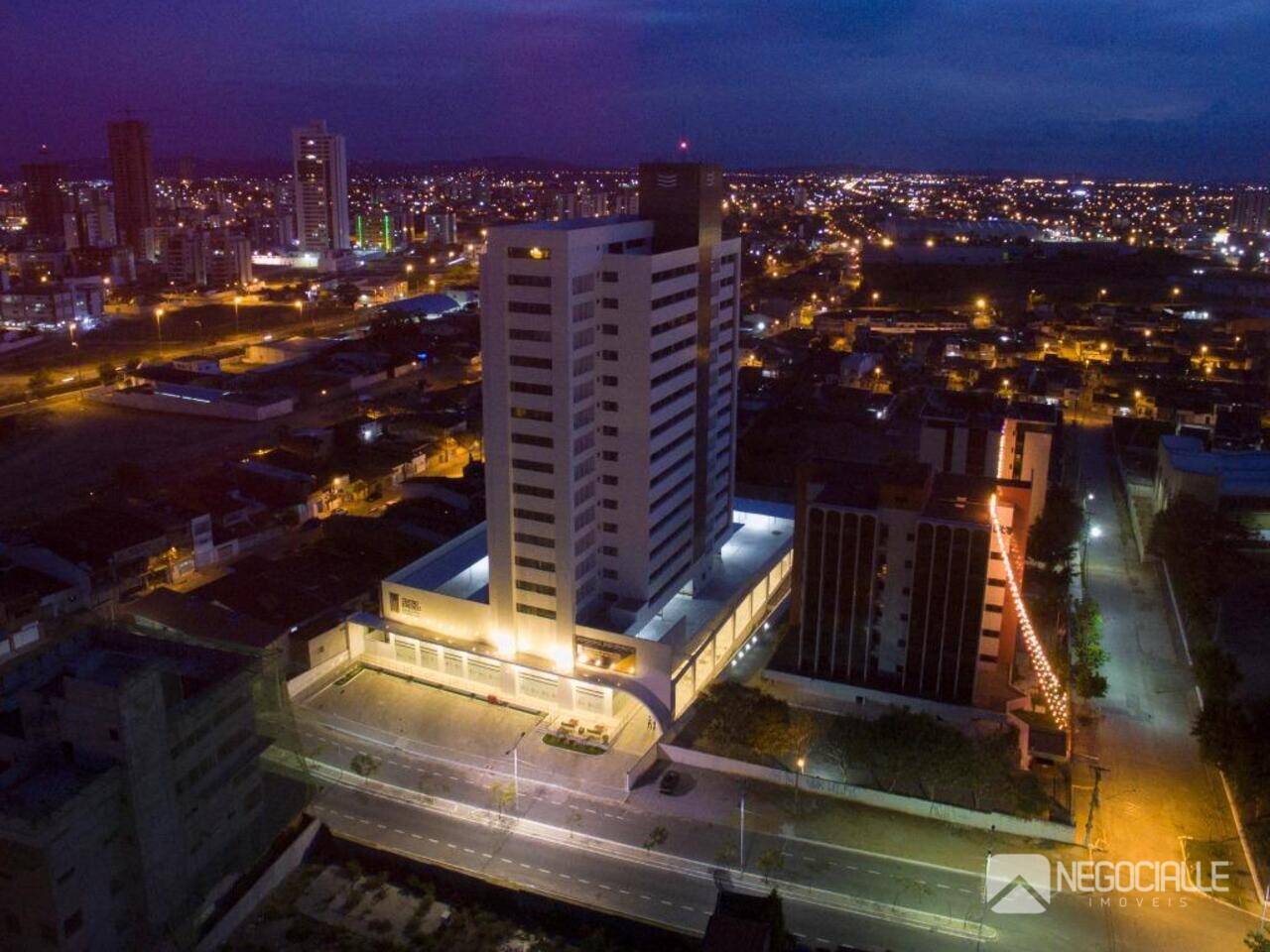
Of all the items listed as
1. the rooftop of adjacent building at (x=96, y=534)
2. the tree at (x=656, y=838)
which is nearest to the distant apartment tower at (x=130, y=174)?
the rooftop of adjacent building at (x=96, y=534)

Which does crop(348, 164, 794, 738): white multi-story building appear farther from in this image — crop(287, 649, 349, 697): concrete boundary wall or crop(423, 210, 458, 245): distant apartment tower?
crop(423, 210, 458, 245): distant apartment tower

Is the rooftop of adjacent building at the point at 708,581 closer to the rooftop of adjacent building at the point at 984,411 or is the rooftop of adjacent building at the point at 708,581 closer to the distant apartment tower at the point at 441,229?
the rooftop of adjacent building at the point at 984,411

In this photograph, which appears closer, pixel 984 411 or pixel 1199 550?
pixel 1199 550

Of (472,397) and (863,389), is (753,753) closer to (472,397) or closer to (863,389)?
(472,397)

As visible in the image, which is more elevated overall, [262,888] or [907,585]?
[907,585]

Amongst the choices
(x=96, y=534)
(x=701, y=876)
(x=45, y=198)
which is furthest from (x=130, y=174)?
(x=701, y=876)

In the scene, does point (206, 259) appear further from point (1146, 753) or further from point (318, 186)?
point (1146, 753)

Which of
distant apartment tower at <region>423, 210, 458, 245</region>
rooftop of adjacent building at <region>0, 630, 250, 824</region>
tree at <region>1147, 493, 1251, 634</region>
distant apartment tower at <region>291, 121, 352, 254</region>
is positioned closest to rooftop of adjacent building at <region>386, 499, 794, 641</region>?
rooftop of adjacent building at <region>0, 630, 250, 824</region>
